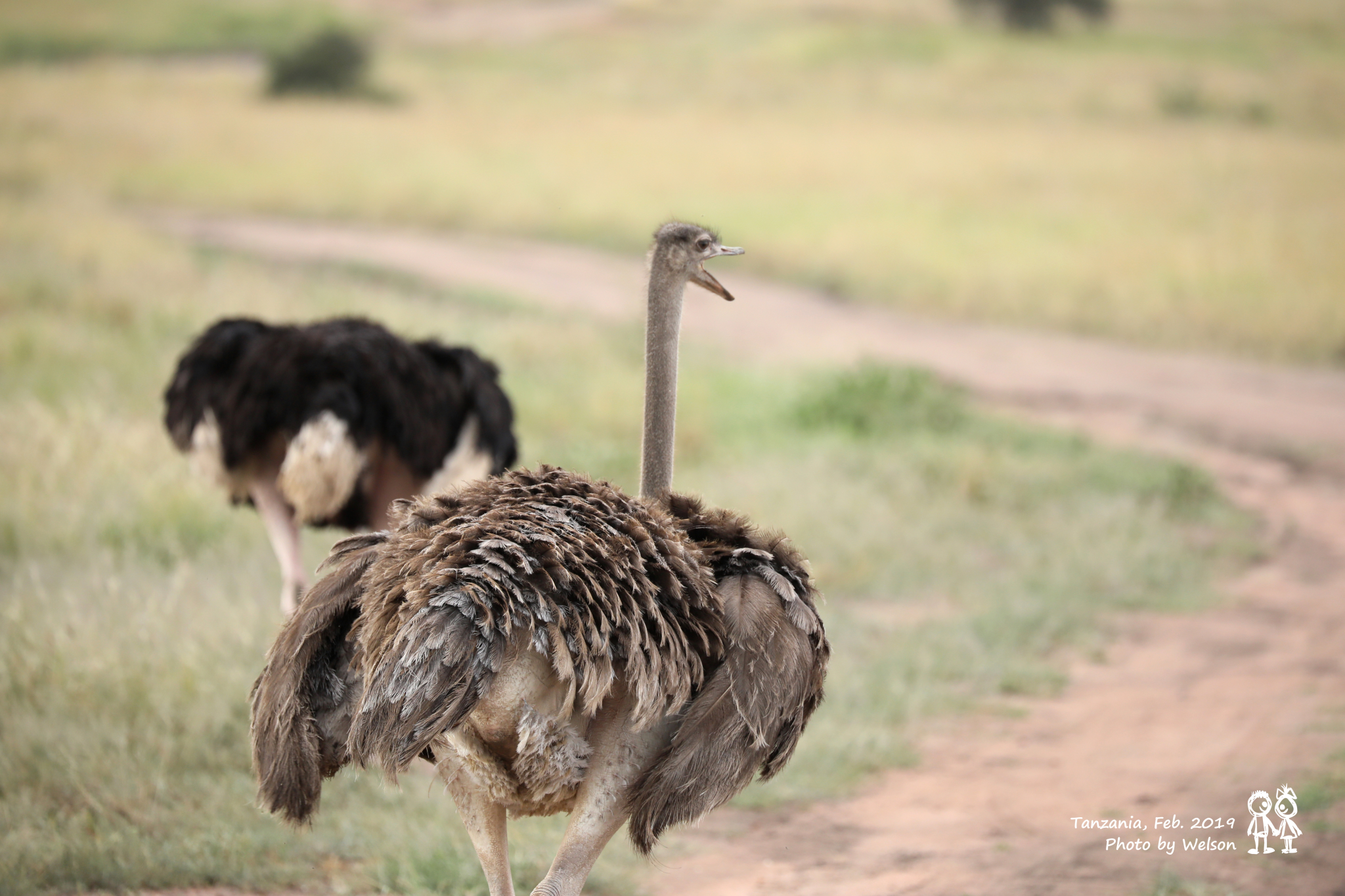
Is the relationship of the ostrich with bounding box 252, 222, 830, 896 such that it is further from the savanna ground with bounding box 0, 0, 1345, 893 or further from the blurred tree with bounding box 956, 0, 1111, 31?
→ the blurred tree with bounding box 956, 0, 1111, 31

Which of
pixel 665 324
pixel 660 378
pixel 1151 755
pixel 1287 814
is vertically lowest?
pixel 1151 755

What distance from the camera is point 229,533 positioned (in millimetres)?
6910

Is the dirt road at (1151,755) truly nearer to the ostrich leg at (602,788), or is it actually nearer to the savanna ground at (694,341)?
the savanna ground at (694,341)

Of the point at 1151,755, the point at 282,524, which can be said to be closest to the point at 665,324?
the point at 282,524

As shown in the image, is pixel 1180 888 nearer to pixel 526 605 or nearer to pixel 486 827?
pixel 486 827

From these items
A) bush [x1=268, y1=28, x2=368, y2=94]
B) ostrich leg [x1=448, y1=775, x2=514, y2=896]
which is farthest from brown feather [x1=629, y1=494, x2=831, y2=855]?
bush [x1=268, y1=28, x2=368, y2=94]

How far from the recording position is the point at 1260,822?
4477 mm

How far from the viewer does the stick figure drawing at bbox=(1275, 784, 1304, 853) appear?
436cm

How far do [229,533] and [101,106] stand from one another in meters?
22.8

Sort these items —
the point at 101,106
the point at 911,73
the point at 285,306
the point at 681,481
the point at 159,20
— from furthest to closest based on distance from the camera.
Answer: the point at 159,20 < the point at 911,73 < the point at 101,106 < the point at 285,306 < the point at 681,481

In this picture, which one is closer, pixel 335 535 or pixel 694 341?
pixel 335 535

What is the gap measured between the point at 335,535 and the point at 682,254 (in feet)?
11.7

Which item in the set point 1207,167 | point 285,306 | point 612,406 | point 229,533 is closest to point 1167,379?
point 612,406

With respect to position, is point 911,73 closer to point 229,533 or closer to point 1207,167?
point 1207,167
